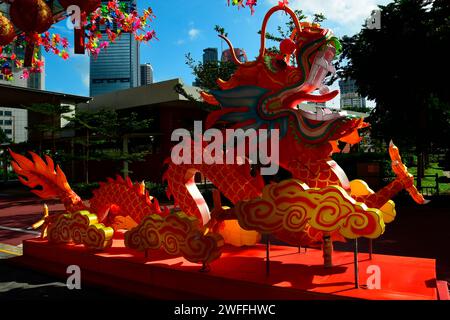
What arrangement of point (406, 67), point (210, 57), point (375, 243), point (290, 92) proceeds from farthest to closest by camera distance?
point (210, 57) < point (406, 67) < point (375, 243) < point (290, 92)

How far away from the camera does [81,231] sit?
18.2 ft

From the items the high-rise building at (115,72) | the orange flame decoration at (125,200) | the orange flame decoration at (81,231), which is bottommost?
the orange flame decoration at (81,231)

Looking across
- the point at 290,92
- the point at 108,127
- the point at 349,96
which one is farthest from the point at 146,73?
the point at 290,92

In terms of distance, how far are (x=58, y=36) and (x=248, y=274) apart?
13.9 ft

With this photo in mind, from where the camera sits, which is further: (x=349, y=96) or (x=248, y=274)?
(x=349, y=96)

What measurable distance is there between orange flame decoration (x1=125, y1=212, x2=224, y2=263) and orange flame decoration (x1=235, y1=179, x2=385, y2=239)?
0.49 m

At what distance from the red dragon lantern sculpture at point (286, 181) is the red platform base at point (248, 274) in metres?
0.24

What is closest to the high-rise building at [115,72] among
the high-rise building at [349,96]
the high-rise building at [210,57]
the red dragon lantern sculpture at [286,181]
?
the high-rise building at [210,57]

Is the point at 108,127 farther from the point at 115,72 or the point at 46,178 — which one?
the point at 115,72

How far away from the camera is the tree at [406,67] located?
41.6 ft

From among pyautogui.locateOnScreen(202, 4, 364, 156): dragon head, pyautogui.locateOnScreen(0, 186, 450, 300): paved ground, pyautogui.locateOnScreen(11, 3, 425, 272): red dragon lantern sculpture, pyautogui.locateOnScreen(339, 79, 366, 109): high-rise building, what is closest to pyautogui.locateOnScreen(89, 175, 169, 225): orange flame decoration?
pyautogui.locateOnScreen(11, 3, 425, 272): red dragon lantern sculpture

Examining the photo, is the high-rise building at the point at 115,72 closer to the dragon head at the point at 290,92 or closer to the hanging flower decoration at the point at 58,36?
the hanging flower decoration at the point at 58,36

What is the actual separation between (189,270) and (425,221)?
8.15 meters

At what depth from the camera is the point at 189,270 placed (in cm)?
438
